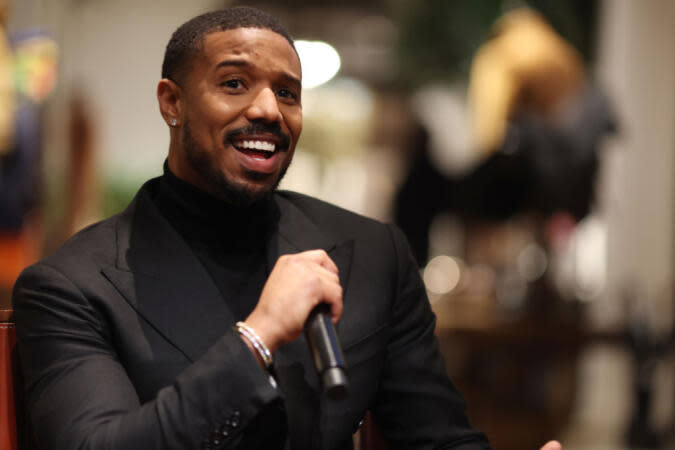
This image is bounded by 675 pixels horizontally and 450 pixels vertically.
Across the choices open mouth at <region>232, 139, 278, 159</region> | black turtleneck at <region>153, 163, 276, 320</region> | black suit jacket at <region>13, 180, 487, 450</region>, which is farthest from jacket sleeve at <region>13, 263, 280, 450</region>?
open mouth at <region>232, 139, 278, 159</region>

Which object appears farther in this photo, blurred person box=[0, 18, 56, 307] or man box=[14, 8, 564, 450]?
blurred person box=[0, 18, 56, 307]

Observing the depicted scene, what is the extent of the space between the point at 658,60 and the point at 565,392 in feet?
8.12

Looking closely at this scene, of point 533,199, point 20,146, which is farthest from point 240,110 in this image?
point 533,199

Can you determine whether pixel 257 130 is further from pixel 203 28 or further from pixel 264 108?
pixel 203 28

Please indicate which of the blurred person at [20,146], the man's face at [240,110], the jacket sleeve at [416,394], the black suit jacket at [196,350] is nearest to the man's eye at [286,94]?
the man's face at [240,110]

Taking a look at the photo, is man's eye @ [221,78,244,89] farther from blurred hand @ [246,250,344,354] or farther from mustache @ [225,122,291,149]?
blurred hand @ [246,250,344,354]

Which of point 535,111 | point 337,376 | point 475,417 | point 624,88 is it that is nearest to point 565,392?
point 475,417

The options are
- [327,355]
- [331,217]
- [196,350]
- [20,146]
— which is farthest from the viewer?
[20,146]

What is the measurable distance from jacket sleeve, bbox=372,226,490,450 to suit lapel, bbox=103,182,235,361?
13.3 inches

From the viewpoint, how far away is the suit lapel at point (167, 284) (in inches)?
61.1

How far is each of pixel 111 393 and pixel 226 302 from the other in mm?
287

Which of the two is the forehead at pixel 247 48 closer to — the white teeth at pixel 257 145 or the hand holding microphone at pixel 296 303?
the white teeth at pixel 257 145

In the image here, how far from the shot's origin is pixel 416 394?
1.72m

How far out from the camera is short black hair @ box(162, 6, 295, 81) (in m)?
1.59
